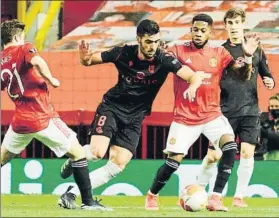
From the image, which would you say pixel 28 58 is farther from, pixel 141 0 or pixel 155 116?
pixel 141 0

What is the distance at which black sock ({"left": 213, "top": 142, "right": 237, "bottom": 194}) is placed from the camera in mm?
11211

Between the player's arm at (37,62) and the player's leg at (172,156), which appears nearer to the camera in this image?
Answer: the player's arm at (37,62)

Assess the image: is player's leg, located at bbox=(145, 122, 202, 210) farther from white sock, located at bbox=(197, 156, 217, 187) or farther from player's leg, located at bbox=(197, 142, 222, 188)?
white sock, located at bbox=(197, 156, 217, 187)

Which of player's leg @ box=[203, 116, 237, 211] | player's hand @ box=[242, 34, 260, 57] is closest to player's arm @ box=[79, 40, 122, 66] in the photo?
player's leg @ box=[203, 116, 237, 211]

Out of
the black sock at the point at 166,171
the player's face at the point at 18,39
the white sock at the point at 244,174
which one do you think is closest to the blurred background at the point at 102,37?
the white sock at the point at 244,174

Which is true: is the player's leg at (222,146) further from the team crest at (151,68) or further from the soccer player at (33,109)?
the soccer player at (33,109)

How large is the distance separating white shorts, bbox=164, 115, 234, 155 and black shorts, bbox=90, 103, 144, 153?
35cm

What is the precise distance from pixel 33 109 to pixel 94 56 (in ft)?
2.95

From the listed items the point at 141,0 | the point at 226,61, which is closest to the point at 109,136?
the point at 226,61

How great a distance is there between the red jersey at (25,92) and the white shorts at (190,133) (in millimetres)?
1322

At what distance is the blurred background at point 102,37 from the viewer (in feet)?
52.4

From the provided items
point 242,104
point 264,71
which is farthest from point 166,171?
point 264,71

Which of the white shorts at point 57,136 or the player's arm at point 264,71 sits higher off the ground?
the player's arm at point 264,71

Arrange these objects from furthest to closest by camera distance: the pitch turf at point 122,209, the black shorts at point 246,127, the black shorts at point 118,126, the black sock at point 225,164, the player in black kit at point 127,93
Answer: the black shorts at point 246,127, the black shorts at point 118,126, the black sock at point 225,164, the player in black kit at point 127,93, the pitch turf at point 122,209
